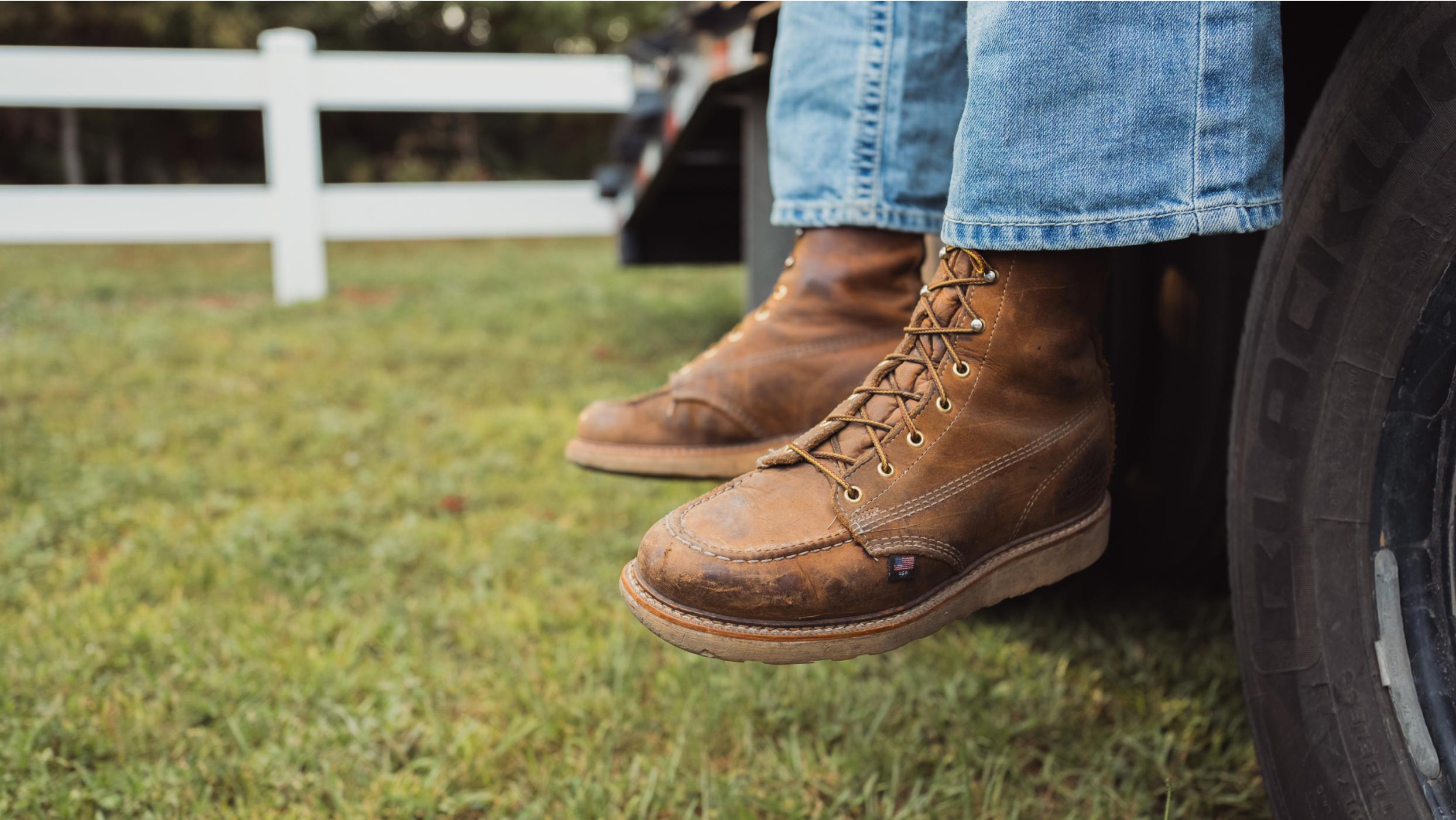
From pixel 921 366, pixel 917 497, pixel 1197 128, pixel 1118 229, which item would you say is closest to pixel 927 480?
pixel 917 497

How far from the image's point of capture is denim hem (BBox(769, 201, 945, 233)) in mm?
1298

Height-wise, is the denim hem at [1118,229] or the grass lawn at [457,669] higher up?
the denim hem at [1118,229]

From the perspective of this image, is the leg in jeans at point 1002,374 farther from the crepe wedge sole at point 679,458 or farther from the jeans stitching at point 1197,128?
the crepe wedge sole at point 679,458

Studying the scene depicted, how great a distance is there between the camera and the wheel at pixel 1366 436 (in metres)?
0.83

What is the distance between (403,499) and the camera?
7.93 feet

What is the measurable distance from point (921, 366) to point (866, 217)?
0.98 feet

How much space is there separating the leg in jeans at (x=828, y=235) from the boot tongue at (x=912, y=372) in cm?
24

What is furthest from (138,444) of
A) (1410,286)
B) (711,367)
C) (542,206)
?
(542,206)

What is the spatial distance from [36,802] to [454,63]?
5.15m

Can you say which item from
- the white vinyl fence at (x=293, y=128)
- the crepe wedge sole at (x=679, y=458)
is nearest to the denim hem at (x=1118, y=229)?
the crepe wedge sole at (x=679, y=458)

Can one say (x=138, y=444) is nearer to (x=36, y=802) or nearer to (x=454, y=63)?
(x=36, y=802)

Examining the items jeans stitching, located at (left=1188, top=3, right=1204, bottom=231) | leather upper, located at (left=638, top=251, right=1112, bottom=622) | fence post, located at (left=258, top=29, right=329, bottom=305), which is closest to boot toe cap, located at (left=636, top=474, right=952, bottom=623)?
leather upper, located at (left=638, top=251, right=1112, bottom=622)

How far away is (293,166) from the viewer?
5.46 meters

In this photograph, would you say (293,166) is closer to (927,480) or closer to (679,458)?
(679,458)
